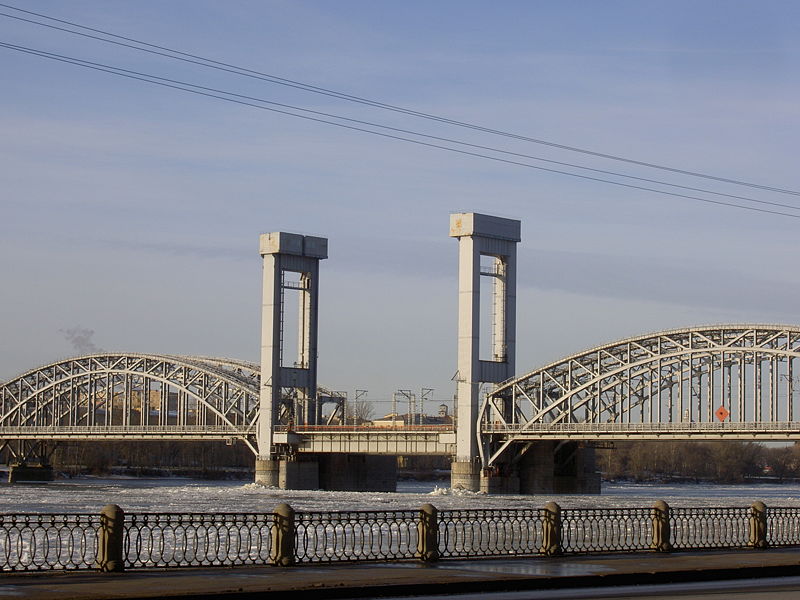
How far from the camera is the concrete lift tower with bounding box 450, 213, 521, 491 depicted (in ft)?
383

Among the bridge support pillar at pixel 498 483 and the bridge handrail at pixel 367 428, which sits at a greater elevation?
the bridge handrail at pixel 367 428

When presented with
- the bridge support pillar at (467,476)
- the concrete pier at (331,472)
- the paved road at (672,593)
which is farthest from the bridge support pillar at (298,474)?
the paved road at (672,593)

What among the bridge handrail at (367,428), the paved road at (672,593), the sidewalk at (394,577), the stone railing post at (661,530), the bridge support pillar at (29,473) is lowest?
the bridge support pillar at (29,473)

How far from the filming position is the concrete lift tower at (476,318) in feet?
383

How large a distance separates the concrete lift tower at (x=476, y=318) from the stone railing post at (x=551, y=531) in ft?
267

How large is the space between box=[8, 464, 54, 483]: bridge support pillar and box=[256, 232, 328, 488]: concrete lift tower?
42.9 m

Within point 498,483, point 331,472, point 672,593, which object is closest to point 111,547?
point 672,593

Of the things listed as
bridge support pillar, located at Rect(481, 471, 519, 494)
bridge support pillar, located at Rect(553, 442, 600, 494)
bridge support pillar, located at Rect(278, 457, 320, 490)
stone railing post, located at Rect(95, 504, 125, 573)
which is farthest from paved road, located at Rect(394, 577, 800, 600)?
bridge support pillar, located at Rect(278, 457, 320, 490)

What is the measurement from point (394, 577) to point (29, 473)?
14072cm

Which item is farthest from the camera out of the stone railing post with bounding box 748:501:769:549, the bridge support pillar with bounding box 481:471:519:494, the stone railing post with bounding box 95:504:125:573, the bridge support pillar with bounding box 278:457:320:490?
the bridge support pillar with bounding box 278:457:320:490

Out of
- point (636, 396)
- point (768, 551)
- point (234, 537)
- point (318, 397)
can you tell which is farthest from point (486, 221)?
point (768, 551)

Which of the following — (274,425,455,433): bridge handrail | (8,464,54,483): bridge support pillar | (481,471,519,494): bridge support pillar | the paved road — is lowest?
(8,464,54,483): bridge support pillar

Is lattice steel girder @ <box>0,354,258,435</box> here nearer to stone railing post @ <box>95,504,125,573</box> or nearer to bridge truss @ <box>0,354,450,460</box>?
bridge truss @ <box>0,354,450,460</box>

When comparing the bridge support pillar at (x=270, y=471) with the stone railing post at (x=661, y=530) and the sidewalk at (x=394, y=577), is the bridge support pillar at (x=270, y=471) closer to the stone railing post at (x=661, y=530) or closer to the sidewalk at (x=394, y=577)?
the stone railing post at (x=661, y=530)
